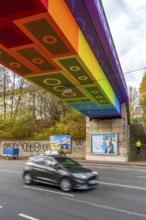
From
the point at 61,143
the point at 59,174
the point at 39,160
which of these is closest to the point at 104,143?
the point at 61,143

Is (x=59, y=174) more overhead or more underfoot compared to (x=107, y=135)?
more underfoot

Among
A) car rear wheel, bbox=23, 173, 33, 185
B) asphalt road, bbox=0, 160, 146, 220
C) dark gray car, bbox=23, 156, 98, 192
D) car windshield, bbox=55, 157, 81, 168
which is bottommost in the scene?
asphalt road, bbox=0, 160, 146, 220

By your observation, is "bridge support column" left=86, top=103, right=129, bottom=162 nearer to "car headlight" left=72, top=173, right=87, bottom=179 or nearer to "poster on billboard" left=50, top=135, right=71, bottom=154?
"poster on billboard" left=50, top=135, right=71, bottom=154

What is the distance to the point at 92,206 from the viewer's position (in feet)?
24.8

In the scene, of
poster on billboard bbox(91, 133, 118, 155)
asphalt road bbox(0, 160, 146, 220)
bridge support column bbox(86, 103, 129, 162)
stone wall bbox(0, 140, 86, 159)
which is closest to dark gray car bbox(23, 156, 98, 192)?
asphalt road bbox(0, 160, 146, 220)

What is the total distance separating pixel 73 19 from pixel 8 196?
288 inches

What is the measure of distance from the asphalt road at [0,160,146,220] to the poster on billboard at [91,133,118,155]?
14.3m

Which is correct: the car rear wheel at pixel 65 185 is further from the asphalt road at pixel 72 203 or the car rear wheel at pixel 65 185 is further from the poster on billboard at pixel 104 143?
the poster on billboard at pixel 104 143

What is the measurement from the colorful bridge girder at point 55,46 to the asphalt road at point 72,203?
19.1 ft

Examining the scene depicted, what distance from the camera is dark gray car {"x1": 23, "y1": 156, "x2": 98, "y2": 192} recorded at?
9.59 metres

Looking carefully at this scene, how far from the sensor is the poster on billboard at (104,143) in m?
25.4

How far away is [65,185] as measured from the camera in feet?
32.2

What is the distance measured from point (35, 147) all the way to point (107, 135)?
1106 centimetres

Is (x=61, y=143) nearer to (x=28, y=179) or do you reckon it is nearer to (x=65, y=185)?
(x=28, y=179)
